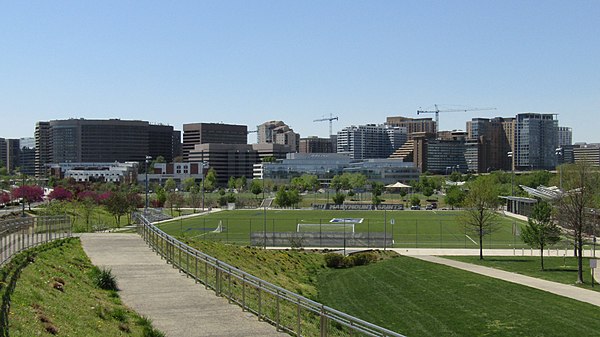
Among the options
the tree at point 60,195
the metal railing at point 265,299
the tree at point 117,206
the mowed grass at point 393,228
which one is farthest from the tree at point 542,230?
the tree at point 60,195

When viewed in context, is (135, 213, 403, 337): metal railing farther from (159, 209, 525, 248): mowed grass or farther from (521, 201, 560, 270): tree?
(521, 201, 560, 270): tree

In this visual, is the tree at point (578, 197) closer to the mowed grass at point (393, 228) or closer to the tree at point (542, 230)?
the tree at point (542, 230)

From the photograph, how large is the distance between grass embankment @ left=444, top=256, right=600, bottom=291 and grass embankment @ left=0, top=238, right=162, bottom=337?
93.0 feet

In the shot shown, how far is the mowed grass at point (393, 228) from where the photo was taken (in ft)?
199

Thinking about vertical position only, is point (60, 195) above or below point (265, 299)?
below

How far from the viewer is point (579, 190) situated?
132 feet

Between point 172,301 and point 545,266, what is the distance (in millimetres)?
34940

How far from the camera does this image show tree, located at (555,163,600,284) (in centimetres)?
3950

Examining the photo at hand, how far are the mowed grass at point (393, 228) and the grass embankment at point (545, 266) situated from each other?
773 centimetres

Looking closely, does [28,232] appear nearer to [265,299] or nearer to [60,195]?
[265,299]

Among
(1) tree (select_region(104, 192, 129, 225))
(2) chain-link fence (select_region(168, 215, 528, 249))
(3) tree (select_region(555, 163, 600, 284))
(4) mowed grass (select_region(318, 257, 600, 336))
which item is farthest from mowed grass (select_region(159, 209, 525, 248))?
(4) mowed grass (select_region(318, 257, 600, 336))

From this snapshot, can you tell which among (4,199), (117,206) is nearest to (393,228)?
(117,206)

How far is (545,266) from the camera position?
45.1 m

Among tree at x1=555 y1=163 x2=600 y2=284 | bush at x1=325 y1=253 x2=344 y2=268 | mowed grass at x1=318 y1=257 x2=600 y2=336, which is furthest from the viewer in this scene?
bush at x1=325 y1=253 x2=344 y2=268
